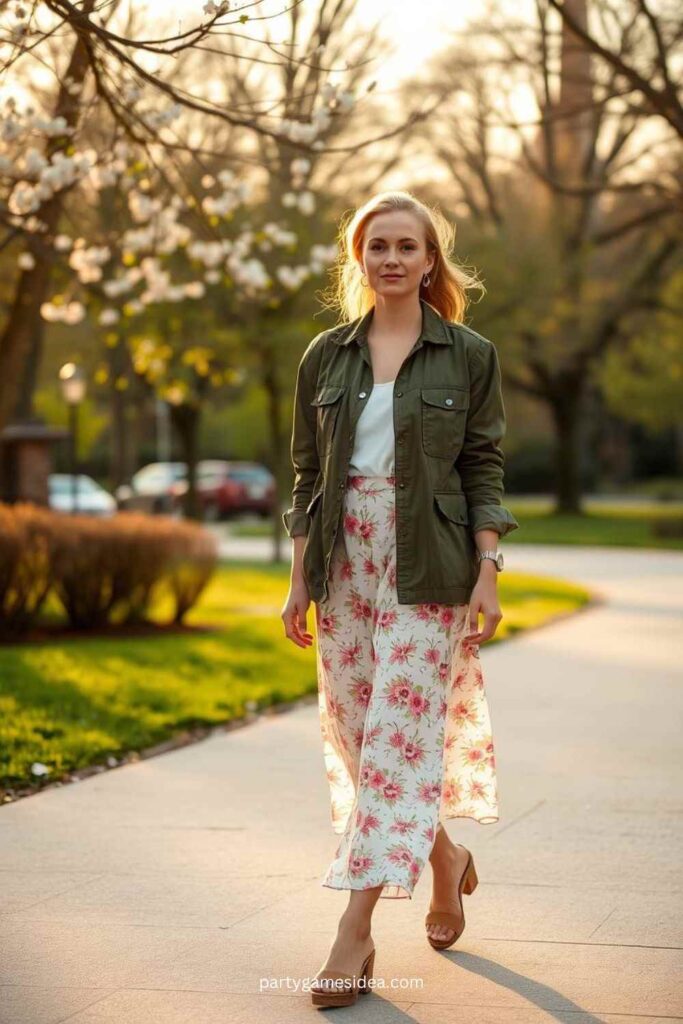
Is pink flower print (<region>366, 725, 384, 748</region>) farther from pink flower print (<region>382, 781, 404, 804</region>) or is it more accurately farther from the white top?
the white top

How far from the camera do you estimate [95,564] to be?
1244cm

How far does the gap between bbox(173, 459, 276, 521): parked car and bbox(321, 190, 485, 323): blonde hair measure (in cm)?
3619

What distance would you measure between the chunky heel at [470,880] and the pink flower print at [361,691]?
0.66 meters

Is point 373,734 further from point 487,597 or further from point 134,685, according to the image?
point 134,685

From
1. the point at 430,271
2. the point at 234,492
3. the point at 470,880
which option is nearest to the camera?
the point at 430,271

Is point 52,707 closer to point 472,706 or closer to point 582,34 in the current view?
point 472,706

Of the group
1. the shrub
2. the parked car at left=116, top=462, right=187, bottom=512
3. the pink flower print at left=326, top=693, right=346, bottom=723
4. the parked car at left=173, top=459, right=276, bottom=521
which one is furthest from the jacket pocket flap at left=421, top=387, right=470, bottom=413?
the parked car at left=173, top=459, right=276, bottom=521

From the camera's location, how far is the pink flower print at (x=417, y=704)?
4.16 m

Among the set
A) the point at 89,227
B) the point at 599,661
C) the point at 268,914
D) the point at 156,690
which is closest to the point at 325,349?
the point at 268,914

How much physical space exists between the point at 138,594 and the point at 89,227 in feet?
18.2

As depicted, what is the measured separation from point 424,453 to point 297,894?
5.36 ft

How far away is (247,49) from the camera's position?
1722 cm

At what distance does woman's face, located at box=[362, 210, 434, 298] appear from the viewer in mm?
4320

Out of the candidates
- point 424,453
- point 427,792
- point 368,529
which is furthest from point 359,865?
point 424,453
